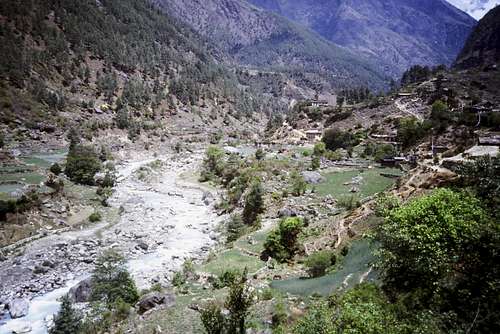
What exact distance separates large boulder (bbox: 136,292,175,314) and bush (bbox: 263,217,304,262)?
10.8 meters

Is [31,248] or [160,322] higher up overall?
[160,322]

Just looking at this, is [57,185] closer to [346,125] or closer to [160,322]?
[160,322]

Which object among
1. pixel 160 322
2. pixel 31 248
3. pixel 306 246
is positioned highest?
pixel 306 246

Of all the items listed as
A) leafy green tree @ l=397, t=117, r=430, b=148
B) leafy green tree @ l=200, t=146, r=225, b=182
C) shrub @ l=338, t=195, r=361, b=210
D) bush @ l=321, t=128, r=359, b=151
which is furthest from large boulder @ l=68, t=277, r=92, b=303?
bush @ l=321, t=128, r=359, b=151

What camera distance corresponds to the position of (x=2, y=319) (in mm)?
26406

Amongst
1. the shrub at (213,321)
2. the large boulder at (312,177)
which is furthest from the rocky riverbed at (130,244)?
the large boulder at (312,177)

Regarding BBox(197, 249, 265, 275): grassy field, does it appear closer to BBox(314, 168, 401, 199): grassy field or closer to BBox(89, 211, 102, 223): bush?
BBox(314, 168, 401, 199): grassy field

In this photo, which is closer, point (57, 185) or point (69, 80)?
point (57, 185)

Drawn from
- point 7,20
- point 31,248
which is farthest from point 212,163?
point 7,20

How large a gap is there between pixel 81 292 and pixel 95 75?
116m

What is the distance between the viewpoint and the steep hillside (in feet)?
315

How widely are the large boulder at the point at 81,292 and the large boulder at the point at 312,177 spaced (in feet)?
103

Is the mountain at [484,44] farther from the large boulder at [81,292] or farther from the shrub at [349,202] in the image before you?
the large boulder at [81,292]

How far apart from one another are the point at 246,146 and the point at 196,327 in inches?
3286
